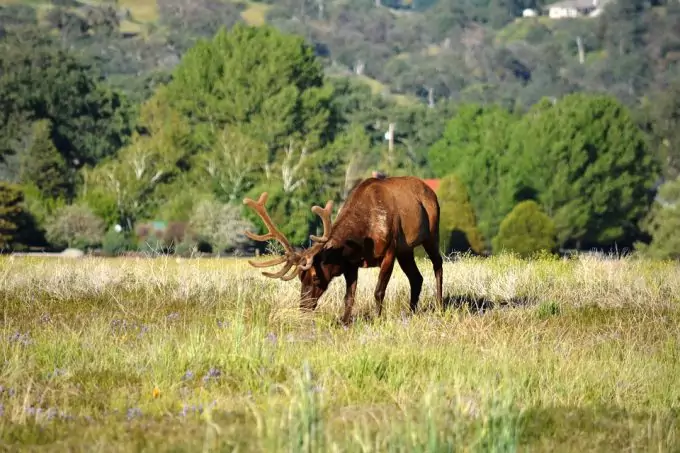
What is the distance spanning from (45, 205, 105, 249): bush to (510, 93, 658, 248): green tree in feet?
99.0

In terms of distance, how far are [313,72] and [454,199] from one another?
86.8ft

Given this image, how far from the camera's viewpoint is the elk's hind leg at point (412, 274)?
16.8m

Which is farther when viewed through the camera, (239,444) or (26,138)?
(26,138)

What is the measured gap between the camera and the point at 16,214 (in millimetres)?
56719

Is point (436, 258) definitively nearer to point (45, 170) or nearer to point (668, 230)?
point (668, 230)

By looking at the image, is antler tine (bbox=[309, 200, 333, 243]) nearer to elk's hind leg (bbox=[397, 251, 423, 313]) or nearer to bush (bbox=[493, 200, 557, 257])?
elk's hind leg (bbox=[397, 251, 423, 313])

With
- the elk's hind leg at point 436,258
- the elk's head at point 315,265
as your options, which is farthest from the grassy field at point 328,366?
the elk's head at point 315,265

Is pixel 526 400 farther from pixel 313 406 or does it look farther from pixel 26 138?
pixel 26 138

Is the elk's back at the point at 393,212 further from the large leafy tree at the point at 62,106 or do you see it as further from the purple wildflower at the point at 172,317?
the large leafy tree at the point at 62,106

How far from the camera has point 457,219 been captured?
67.9m

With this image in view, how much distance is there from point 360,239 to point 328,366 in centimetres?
411

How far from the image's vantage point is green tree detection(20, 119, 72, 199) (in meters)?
74.2

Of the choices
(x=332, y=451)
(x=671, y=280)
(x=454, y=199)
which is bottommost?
(x=454, y=199)

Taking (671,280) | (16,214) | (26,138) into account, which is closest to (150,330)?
(671,280)
